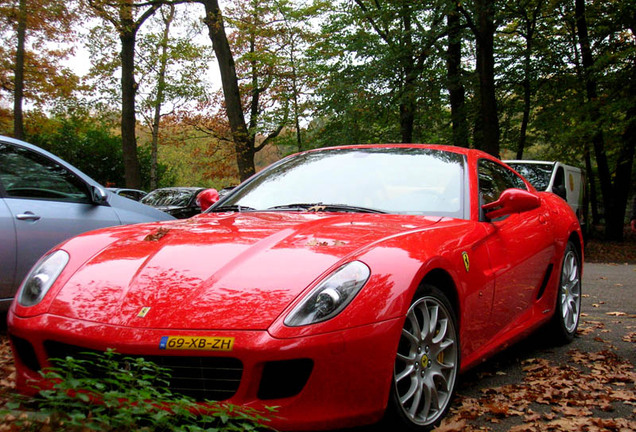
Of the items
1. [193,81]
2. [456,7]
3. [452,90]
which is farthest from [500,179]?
[193,81]

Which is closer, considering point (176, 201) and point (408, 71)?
point (176, 201)

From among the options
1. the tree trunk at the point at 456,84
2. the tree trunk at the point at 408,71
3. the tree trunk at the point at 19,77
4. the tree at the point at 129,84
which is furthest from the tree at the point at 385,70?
the tree trunk at the point at 19,77

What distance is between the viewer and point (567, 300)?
16.6ft

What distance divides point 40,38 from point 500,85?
53.2ft

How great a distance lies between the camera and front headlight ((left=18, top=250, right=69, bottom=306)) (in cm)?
294

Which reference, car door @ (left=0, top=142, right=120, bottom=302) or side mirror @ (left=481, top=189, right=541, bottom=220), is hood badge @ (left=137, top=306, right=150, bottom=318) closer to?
side mirror @ (left=481, top=189, right=541, bottom=220)

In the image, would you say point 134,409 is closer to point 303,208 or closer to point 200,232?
point 200,232

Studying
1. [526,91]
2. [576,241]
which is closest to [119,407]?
[576,241]

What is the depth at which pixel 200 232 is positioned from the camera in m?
3.45

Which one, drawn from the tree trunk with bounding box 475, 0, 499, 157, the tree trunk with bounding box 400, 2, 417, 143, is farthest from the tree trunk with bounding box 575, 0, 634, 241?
the tree trunk with bounding box 400, 2, 417, 143

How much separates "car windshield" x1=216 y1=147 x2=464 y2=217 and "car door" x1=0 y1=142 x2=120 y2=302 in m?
1.51

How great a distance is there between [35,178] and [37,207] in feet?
0.97

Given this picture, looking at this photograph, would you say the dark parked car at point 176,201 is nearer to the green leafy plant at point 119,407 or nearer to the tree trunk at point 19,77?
the tree trunk at point 19,77

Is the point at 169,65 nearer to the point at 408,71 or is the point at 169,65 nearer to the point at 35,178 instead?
the point at 408,71
